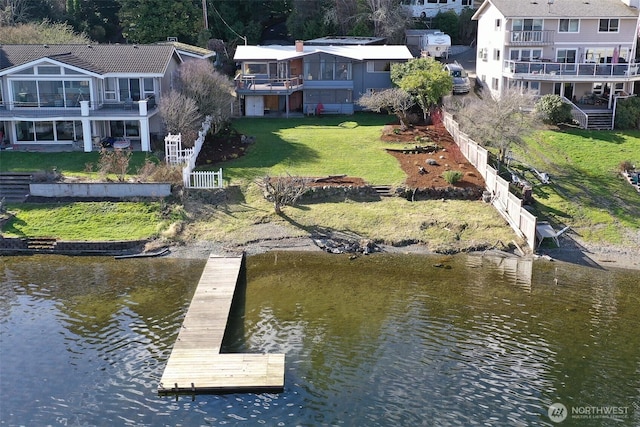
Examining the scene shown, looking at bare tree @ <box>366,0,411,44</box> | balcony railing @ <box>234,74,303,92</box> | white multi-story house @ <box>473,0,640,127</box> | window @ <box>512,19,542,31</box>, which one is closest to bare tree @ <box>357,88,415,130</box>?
balcony railing @ <box>234,74,303,92</box>

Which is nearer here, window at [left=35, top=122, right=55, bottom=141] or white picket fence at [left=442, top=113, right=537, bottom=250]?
white picket fence at [left=442, top=113, right=537, bottom=250]

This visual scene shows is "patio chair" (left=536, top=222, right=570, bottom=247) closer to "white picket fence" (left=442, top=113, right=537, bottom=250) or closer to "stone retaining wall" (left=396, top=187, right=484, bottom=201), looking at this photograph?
"white picket fence" (left=442, top=113, right=537, bottom=250)

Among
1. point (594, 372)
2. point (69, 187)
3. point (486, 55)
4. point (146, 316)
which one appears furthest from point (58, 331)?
point (486, 55)

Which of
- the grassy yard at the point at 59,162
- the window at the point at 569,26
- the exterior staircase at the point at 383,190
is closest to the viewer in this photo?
the exterior staircase at the point at 383,190

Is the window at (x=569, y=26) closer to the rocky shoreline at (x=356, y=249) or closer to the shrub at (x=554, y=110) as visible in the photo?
the shrub at (x=554, y=110)

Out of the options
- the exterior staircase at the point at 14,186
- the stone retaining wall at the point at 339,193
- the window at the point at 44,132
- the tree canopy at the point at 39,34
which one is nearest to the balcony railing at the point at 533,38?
the stone retaining wall at the point at 339,193

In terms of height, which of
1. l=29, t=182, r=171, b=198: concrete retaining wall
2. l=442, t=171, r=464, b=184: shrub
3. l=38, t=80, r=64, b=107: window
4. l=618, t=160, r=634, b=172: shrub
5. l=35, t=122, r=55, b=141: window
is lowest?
l=29, t=182, r=171, b=198: concrete retaining wall
